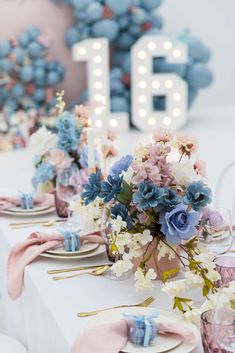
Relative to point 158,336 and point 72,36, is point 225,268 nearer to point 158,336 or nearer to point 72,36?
point 158,336

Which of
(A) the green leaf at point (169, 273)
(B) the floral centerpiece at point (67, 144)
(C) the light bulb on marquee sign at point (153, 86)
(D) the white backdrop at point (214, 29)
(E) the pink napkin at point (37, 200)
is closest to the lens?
(A) the green leaf at point (169, 273)

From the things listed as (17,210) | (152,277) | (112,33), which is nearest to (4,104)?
(112,33)

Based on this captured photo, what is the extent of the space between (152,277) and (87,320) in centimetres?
21

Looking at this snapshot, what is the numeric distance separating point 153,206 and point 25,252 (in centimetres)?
50

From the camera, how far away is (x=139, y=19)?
719 cm

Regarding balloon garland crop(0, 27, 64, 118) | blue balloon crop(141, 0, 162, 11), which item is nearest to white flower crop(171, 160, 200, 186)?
balloon garland crop(0, 27, 64, 118)

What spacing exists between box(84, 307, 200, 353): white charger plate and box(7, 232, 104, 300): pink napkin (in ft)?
1.40

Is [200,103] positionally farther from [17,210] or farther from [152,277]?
[152,277]

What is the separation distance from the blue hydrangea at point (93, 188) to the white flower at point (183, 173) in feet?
0.64

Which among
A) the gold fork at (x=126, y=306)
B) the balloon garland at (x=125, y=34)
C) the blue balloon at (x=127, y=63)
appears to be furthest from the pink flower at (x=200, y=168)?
the blue balloon at (x=127, y=63)

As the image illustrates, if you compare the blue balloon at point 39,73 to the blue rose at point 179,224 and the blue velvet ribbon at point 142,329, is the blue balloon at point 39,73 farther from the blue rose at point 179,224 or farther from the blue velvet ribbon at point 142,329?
the blue velvet ribbon at point 142,329

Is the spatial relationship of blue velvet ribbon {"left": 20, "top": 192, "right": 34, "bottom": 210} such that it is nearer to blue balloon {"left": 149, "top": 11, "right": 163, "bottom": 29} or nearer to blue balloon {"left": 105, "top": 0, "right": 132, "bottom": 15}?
blue balloon {"left": 105, "top": 0, "right": 132, "bottom": 15}

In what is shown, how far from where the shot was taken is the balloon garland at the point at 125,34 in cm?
710

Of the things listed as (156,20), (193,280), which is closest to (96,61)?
(156,20)
